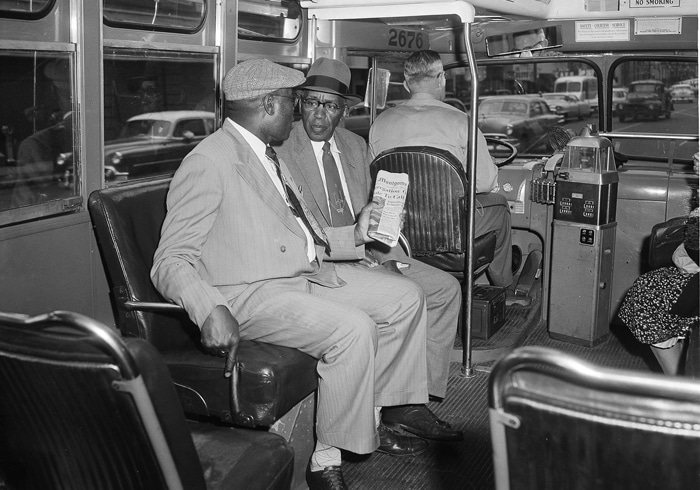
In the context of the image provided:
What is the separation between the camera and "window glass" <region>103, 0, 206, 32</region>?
3.19 meters

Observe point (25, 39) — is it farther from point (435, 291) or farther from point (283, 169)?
point (435, 291)

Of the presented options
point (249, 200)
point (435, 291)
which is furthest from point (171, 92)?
point (435, 291)

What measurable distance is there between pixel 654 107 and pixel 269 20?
8.89ft

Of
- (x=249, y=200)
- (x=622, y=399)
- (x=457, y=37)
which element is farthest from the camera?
(x=457, y=37)

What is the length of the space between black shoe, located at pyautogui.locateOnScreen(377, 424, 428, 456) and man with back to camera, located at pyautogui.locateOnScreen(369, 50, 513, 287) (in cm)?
132

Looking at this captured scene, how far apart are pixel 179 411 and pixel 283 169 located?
1.76 meters

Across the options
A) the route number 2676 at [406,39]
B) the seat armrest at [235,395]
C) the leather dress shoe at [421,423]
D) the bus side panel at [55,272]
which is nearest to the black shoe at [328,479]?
the seat armrest at [235,395]

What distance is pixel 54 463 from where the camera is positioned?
5.83 feet

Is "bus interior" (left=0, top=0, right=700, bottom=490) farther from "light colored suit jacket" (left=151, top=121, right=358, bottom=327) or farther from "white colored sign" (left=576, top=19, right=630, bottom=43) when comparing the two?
"light colored suit jacket" (left=151, top=121, right=358, bottom=327)

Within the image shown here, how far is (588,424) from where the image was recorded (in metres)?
1.35

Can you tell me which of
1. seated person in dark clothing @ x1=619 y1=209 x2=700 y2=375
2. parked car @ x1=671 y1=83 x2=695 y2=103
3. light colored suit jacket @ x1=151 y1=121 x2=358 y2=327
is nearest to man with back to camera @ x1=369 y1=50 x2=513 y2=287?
seated person in dark clothing @ x1=619 y1=209 x2=700 y2=375

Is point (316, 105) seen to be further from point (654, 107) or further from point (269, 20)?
point (654, 107)

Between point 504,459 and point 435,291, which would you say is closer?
point 504,459

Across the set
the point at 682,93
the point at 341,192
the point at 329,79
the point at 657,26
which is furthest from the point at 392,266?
the point at 682,93
